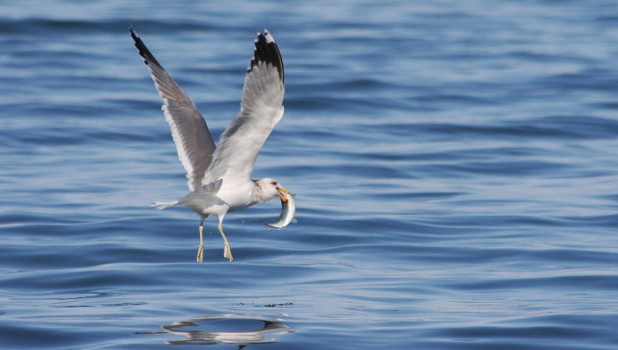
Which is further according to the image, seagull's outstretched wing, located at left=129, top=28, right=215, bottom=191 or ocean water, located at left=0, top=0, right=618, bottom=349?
seagull's outstretched wing, located at left=129, top=28, right=215, bottom=191

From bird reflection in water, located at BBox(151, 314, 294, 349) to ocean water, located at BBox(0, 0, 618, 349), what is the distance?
24 millimetres

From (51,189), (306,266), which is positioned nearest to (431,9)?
(51,189)

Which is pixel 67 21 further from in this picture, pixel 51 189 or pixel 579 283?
pixel 579 283

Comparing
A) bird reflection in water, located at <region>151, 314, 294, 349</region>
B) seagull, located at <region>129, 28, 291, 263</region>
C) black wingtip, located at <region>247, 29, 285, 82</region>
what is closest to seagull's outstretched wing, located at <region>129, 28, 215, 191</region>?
seagull, located at <region>129, 28, 291, 263</region>

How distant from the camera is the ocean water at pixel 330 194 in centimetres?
922

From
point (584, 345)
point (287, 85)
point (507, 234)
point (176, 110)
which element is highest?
point (287, 85)

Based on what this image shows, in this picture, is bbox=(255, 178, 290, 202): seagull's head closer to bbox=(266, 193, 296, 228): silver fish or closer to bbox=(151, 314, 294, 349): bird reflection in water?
bbox=(266, 193, 296, 228): silver fish

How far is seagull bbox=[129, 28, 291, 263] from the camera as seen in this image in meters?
8.25

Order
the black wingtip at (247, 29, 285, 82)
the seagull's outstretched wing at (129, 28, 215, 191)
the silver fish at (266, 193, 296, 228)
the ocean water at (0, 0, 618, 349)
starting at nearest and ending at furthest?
the black wingtip at (247, 29, 285, 82) < the silver fish at (266, 193, 296, 228) < the ocean water at (0, 0, 618, 349) < the seagull's outstretched wing at (129, 28, 215, 191)

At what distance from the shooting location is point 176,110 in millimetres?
9758

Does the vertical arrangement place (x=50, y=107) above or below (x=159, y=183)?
above

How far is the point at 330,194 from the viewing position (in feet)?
48.4

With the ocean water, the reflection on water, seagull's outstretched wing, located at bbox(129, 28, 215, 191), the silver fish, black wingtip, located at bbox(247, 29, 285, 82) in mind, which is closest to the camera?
black wingtip, located at bbox(247, 29, 285, 82)

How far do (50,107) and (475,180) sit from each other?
8.64 m
